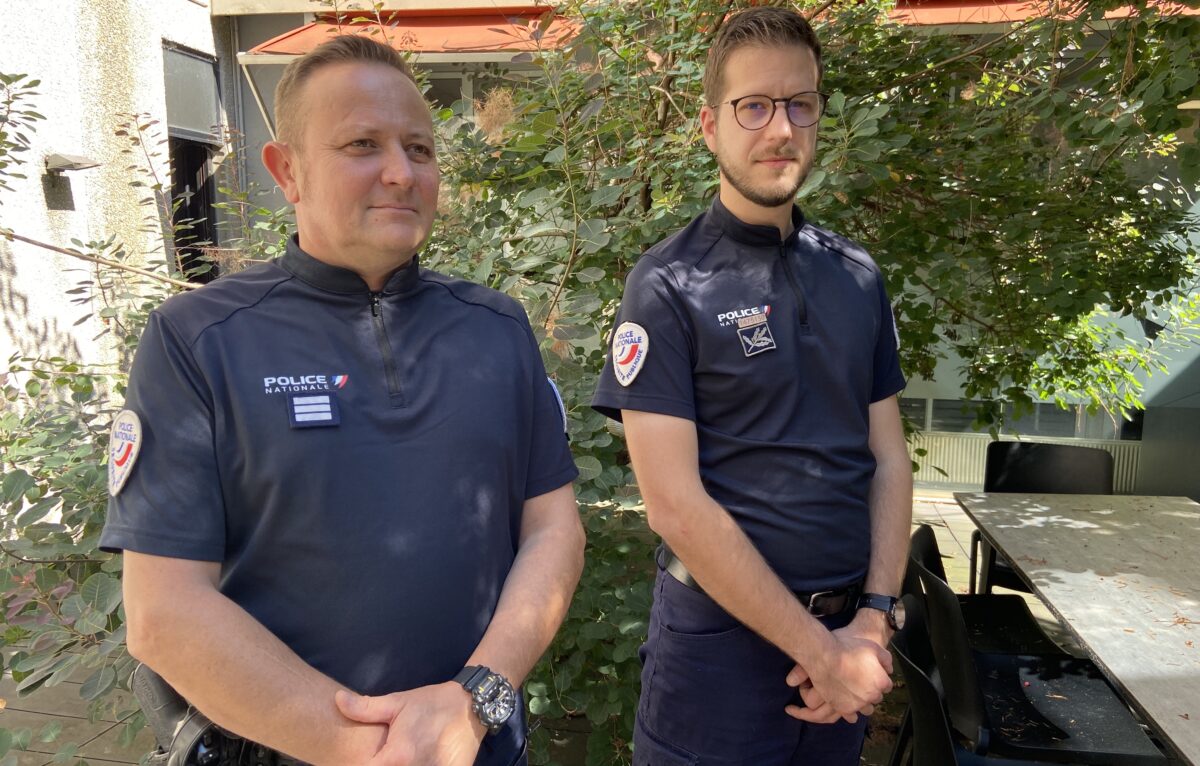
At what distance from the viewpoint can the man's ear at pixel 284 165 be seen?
144 cm

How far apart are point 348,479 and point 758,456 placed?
85cm

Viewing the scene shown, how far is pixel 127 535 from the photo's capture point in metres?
1.16

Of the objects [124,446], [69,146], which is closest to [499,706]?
[124,446]

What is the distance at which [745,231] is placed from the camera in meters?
1.92

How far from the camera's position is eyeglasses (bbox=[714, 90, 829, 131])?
1845mm

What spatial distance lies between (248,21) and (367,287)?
856 cm

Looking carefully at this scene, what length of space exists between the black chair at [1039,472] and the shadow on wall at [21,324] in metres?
5.31

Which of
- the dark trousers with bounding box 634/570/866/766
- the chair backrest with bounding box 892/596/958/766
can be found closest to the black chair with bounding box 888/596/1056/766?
the chair backrest with bounding box 892/596/958/766

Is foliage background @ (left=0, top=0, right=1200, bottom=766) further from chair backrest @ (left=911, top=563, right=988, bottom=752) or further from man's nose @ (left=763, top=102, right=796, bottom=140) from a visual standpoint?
chair backrest @ (left=911, top=563, right=988, bottom=752)

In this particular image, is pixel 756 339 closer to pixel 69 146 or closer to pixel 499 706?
pixel 499 706

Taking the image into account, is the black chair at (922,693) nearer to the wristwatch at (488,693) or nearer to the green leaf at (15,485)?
the wristwatch at (488,693)

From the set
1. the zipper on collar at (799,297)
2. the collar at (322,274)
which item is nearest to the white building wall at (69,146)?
the collar at (322,274)

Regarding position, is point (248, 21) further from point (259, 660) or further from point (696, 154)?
point (259, 660)

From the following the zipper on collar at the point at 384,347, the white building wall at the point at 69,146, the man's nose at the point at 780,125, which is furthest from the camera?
the white building wall at the point at 69,146
